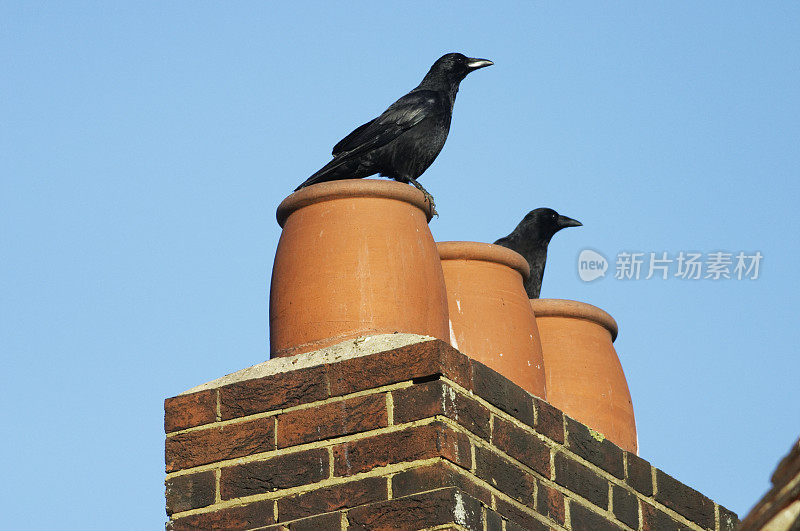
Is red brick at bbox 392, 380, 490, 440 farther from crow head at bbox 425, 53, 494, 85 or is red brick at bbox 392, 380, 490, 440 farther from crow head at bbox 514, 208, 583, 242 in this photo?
crow head at bbox 514, 208, 583, 242

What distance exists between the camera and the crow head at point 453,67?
599cm

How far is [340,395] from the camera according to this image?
3.87 m

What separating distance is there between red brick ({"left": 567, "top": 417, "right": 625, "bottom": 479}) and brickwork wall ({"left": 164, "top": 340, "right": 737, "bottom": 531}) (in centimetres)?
1

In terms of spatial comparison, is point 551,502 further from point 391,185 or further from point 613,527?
point 391,185

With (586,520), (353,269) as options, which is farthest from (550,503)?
(353,269)

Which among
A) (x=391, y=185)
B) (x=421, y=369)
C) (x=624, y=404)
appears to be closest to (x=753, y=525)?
(x=421, y=369)

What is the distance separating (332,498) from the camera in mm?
3756

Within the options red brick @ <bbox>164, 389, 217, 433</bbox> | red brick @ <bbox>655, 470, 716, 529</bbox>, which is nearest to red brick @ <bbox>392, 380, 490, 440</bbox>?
red brick @ <bbox>164, 389, 217, 433</bbox>

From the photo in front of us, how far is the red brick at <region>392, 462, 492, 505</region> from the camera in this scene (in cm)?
362

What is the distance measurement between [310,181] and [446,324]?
1000 mm

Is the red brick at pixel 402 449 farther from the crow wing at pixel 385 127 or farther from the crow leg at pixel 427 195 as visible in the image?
the crow wing at pixel 385 127

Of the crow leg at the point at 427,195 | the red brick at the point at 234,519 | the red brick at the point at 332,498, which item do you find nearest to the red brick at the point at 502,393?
the red brick at the point at 332,498

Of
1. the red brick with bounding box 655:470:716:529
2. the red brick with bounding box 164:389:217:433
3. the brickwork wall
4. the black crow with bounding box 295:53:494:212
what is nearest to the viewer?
the brickwork wall

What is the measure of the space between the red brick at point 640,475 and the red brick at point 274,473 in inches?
43.7
